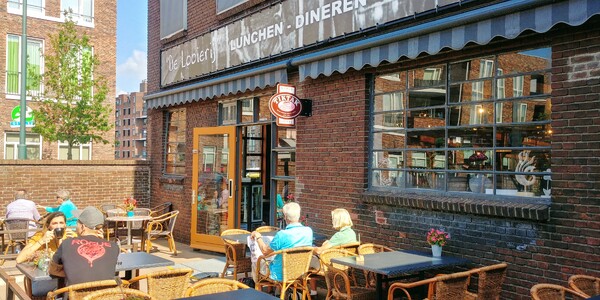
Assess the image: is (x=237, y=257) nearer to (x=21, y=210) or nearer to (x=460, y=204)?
(x=460, y=204)

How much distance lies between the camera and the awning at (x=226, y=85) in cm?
884

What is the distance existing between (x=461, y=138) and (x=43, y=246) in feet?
15.7

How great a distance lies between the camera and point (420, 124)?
684 cm

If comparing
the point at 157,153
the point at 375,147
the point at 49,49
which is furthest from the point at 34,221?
the point at 49,49

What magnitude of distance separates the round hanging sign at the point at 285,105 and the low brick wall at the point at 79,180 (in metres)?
6.84

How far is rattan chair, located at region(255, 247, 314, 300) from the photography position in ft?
19.4

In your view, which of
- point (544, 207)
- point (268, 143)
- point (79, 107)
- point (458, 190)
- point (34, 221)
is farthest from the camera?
point (79, 107)

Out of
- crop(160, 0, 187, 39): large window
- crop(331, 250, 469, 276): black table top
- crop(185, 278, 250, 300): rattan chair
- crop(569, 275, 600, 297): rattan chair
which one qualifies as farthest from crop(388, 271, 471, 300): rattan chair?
crop(160, 0, 187, 39): large window

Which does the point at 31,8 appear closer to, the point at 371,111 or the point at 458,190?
the point at 371,111

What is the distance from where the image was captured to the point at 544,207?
5.20 meters

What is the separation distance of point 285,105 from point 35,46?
65.7 ft

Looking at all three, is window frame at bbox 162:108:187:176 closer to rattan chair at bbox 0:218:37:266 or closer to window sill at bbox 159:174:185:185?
window sill at bbox 159:174:185:185

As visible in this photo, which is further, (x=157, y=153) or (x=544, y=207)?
(x=157, y=153)

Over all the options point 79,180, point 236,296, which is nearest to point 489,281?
point 236,296
